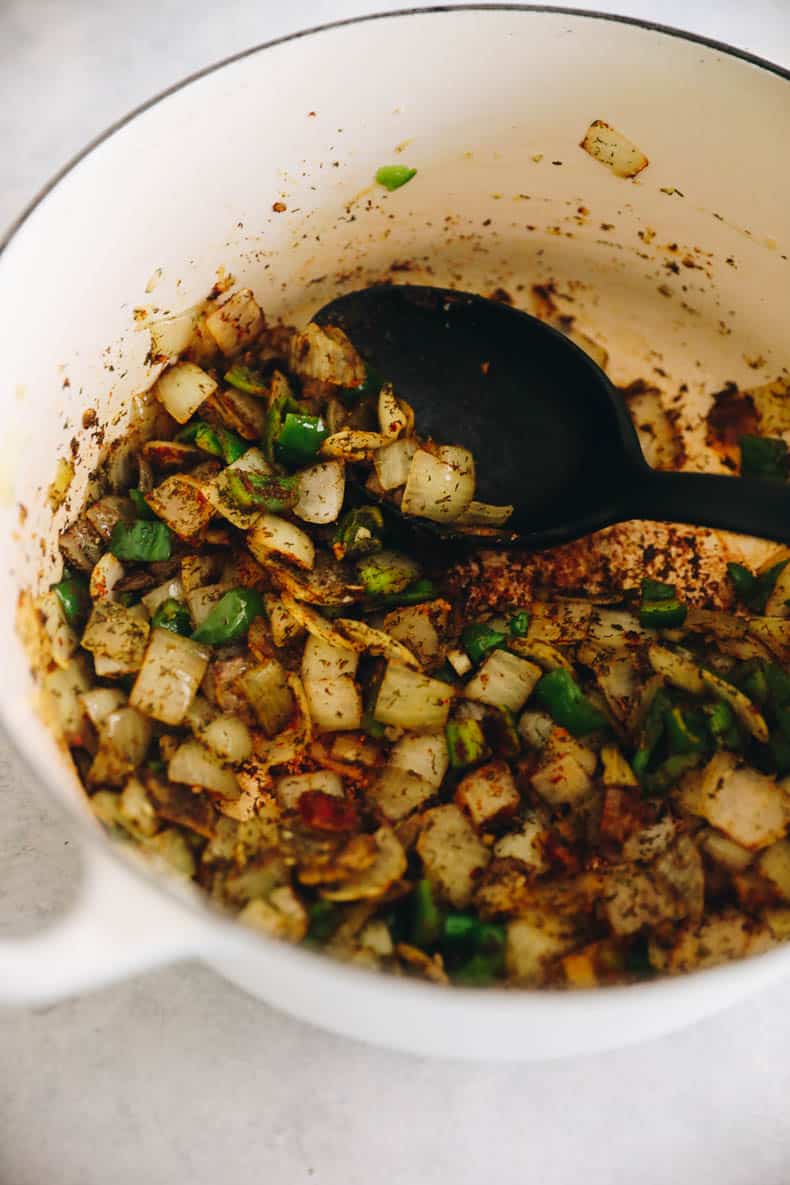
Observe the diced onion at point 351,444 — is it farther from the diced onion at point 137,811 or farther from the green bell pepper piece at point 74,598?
the diced onion at point 137,811

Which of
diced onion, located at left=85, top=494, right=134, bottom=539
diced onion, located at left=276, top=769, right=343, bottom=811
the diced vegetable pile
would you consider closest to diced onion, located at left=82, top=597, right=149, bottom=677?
the diced vegetable pile

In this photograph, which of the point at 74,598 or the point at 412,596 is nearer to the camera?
the point at 74,598

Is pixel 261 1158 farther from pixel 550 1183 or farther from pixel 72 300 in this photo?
pixel 72 300

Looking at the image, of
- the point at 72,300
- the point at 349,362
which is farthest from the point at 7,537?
the point at 349,362

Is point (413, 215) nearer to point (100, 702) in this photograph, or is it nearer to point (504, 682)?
point (504, 682)

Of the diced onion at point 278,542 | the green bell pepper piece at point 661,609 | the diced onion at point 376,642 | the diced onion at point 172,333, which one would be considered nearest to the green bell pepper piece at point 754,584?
the green bell pepper piece at point 661,609

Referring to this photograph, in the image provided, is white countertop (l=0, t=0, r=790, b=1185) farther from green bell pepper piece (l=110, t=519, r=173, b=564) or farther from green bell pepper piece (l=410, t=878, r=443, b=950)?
green bell pepper piece (l=110, t=519, r=173, b=564)

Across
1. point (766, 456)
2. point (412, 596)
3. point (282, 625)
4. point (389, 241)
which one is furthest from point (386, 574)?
point (766, 456)
